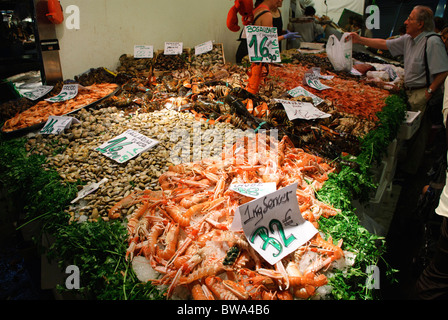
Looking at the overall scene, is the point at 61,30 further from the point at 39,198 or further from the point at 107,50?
the point at 39,198

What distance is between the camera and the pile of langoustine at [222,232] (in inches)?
51.8

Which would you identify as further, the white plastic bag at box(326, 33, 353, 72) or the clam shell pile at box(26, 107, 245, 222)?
the white plastic bag at box(326, 33, 353, 72)

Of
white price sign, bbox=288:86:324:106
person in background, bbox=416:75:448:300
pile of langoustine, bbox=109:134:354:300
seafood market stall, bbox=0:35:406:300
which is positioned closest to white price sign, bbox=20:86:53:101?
seafood market stall, bbox=0:35:406:300

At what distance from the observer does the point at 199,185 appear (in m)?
1.98

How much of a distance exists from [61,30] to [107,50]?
0.88 metres

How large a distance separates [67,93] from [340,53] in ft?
16.6

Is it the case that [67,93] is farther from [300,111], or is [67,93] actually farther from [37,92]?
[300,111]

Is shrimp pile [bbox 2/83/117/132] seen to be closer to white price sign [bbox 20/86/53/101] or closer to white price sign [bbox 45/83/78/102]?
white price sign [bbox 45/83/78/102]

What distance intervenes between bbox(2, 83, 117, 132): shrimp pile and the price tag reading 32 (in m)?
2.11

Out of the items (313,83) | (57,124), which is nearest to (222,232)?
(57,124)

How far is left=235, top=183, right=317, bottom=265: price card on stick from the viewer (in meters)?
1.43

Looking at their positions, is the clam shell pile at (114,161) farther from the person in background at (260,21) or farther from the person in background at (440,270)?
the person in background at (440,270)

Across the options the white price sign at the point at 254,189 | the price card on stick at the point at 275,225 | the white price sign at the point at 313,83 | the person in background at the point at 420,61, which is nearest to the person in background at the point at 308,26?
the person in background at the point at 420,61

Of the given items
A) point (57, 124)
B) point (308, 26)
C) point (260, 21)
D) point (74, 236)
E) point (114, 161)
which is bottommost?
point (74, 236)
